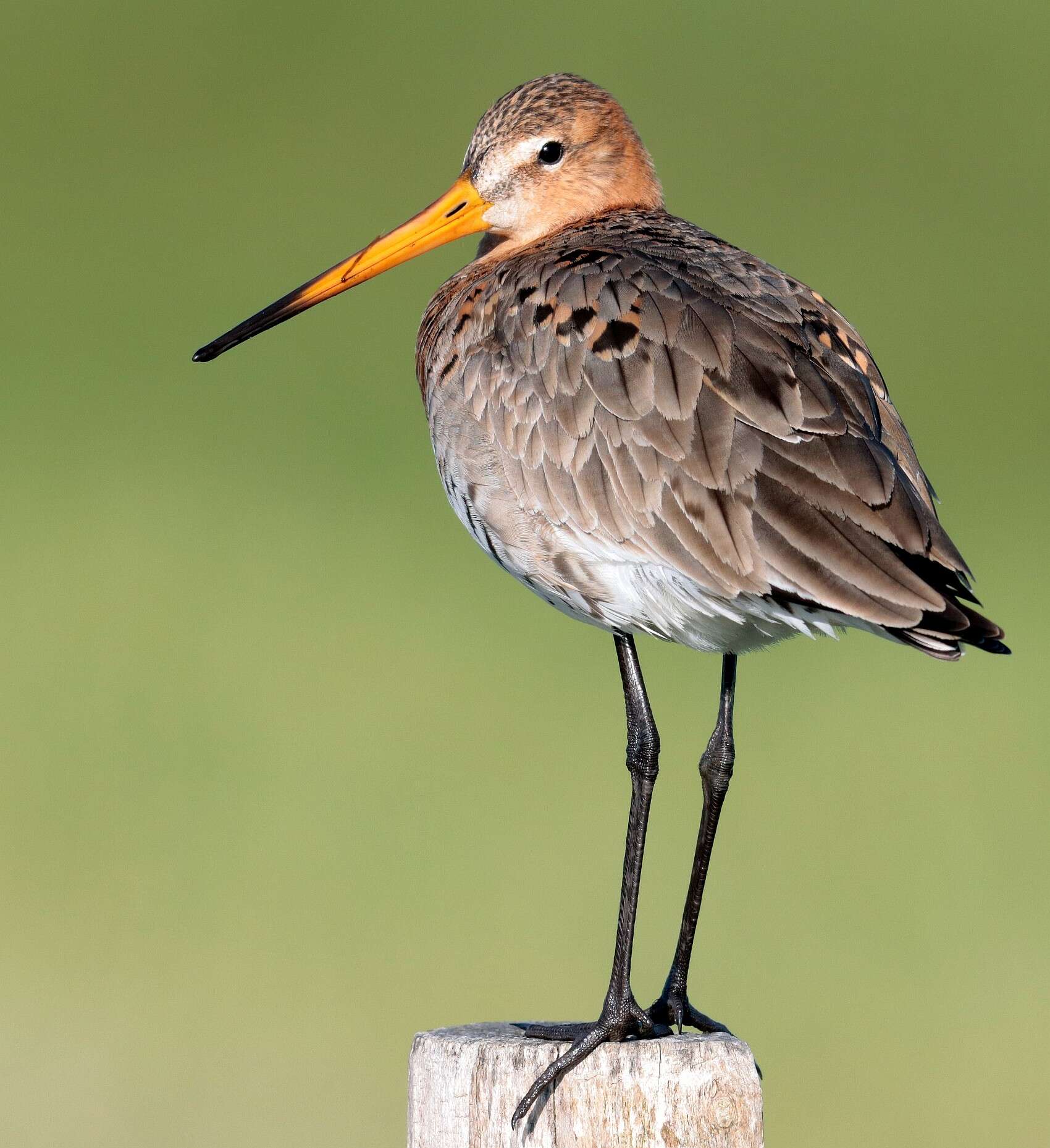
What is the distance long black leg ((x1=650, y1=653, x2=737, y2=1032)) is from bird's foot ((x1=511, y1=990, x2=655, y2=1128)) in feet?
1.05

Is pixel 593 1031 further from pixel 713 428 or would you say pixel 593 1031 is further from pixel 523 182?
pixel 523 182

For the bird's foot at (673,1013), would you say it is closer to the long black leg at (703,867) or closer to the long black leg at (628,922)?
the long black leg at (703,867)

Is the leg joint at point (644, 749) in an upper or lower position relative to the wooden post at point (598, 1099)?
upper

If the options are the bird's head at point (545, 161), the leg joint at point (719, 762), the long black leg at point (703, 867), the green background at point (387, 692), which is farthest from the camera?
the green background at point (387, 692)

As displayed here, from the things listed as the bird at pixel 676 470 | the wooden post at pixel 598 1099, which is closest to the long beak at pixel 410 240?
the bird at pixel 676 470

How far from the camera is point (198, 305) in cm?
1703

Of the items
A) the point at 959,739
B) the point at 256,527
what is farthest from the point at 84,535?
the point at 959,739

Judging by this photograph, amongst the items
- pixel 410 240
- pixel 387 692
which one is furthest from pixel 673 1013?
pixel 387 692

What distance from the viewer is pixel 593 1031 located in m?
5.41

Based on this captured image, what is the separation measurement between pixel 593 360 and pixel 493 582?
7.79 m

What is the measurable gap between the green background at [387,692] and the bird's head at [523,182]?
148 inches

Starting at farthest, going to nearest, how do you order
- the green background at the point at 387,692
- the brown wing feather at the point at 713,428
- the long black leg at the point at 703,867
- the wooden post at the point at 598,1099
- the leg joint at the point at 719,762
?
1. the green background at the point at 387,692
2. the leg joint at the point at 719,762
3. the long black leg at the point at 703,867
4. the brown wing feather at the point at 713,428
5. the wooden post at the point at 598,1099

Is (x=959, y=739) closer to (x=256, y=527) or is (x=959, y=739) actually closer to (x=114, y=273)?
(x=256, y=527)

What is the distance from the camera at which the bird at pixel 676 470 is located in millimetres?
5328
